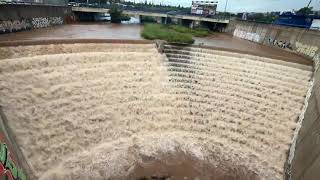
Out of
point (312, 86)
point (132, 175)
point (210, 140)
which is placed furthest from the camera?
point (312, 86)

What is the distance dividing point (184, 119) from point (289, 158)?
256 inches

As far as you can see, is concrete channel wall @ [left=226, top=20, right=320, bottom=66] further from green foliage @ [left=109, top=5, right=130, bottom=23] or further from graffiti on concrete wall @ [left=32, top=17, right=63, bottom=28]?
graffiti on concrete wall @ [left=32, top=17, right=63, bottom=28]

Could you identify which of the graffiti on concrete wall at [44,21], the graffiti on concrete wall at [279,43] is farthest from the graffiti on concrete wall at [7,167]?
the graffiti on concrete wall at [279,43]

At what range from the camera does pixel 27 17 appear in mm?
29844

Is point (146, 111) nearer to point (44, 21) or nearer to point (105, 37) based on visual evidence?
point (105, 37)

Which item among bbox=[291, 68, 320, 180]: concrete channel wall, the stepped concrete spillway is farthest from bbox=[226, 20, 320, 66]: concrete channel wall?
bbox=[291, 68, 320, 180]: concrete channel wall

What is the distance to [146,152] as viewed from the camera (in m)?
14.9

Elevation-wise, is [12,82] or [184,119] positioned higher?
[12,82]

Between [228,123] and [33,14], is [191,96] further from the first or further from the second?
[33,14]

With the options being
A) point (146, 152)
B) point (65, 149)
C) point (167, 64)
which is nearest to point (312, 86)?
point (167, 64)

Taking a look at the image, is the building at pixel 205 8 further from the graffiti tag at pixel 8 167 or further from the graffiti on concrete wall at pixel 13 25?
the graffiti tag at pixel 8 167

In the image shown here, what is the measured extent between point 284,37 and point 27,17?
1180 inches

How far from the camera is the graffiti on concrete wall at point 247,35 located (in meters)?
40.4

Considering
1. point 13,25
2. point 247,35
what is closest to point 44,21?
point 13,25
